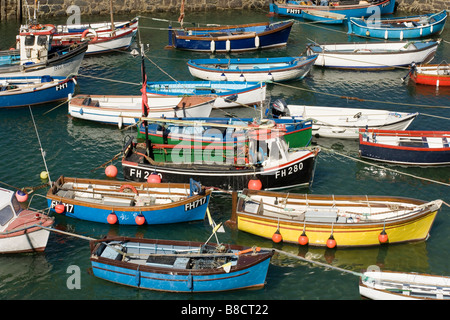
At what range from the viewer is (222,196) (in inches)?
1363

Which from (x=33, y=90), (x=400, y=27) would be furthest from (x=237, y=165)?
(x=400, y=27)

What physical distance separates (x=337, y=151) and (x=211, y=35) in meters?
23.5

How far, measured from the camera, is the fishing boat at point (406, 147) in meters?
37.5

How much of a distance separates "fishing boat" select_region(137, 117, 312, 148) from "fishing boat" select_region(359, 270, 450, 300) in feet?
35.9

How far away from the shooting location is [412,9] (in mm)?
69000

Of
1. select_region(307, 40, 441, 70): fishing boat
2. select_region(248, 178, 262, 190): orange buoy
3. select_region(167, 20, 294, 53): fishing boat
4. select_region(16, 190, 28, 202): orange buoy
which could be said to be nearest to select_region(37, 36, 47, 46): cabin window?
select_region(167, 20, 294, 53): fishing boat

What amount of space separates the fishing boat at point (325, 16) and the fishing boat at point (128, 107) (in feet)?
89.5

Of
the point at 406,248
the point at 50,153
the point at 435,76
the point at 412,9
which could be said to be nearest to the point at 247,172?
the point at 406,248

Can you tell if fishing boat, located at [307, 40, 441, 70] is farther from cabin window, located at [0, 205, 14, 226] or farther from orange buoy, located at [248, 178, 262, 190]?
cabin window, located at [0, 205, 14, 226]

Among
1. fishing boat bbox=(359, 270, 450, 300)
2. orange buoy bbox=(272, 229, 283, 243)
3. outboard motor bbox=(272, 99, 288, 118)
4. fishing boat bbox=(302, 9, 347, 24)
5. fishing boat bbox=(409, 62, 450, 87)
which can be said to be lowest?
fishing boat bbox=(359, 270, 450, 300)

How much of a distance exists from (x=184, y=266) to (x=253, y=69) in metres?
25.2

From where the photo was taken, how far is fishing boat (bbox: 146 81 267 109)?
4456 cm

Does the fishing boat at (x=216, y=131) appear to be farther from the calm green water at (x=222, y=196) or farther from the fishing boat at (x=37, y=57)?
the fishing boat at (x=37, y=57)

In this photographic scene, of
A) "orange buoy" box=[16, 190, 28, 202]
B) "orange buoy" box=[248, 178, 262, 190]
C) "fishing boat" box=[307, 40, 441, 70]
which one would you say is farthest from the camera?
"fishing boat" box=[307, 40, 441, 70]
